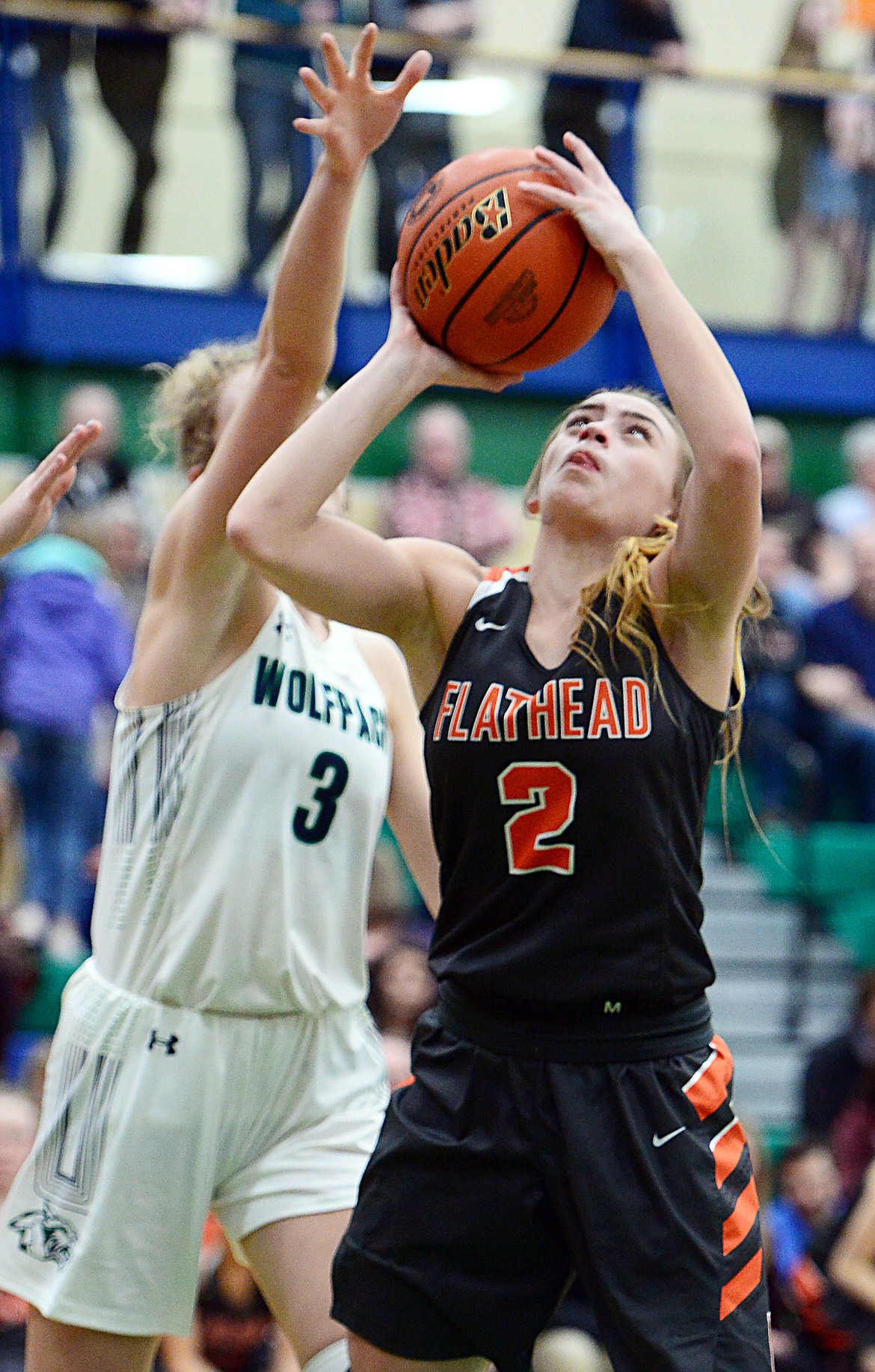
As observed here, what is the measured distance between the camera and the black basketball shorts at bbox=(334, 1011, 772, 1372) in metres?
2.36

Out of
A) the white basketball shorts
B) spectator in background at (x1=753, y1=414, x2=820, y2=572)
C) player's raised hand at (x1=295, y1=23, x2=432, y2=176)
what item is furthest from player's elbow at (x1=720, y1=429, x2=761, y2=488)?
spectator in background at (x1=753, y1=414, x2=820, y2=572)

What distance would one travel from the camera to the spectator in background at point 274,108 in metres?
8.80

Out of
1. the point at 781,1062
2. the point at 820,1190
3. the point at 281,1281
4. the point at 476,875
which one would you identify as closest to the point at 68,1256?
the point at 281,1281

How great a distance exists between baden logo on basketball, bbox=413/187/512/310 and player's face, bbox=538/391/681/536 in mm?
317

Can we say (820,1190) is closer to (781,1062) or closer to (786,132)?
(781,1062)

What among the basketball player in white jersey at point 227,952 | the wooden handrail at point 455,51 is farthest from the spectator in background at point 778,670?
the basketball player in white jersey at point 227,952

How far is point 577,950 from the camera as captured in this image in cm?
244

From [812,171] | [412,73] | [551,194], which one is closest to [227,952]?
[551,194]

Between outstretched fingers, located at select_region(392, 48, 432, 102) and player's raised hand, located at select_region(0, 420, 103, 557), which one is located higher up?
outstretched fingers, located at select_region(392, 48, 432, 102)

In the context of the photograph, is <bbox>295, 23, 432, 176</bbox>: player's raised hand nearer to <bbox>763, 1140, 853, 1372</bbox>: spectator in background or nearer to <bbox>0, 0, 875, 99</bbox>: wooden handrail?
<bbox>763, 1140, 853, 1372</bbox>: spectator in background

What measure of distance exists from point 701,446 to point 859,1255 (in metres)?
3.94

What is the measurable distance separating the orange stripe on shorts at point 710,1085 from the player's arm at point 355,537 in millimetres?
778

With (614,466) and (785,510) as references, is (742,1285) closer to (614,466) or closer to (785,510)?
(614,466)

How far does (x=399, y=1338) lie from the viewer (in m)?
2.43
